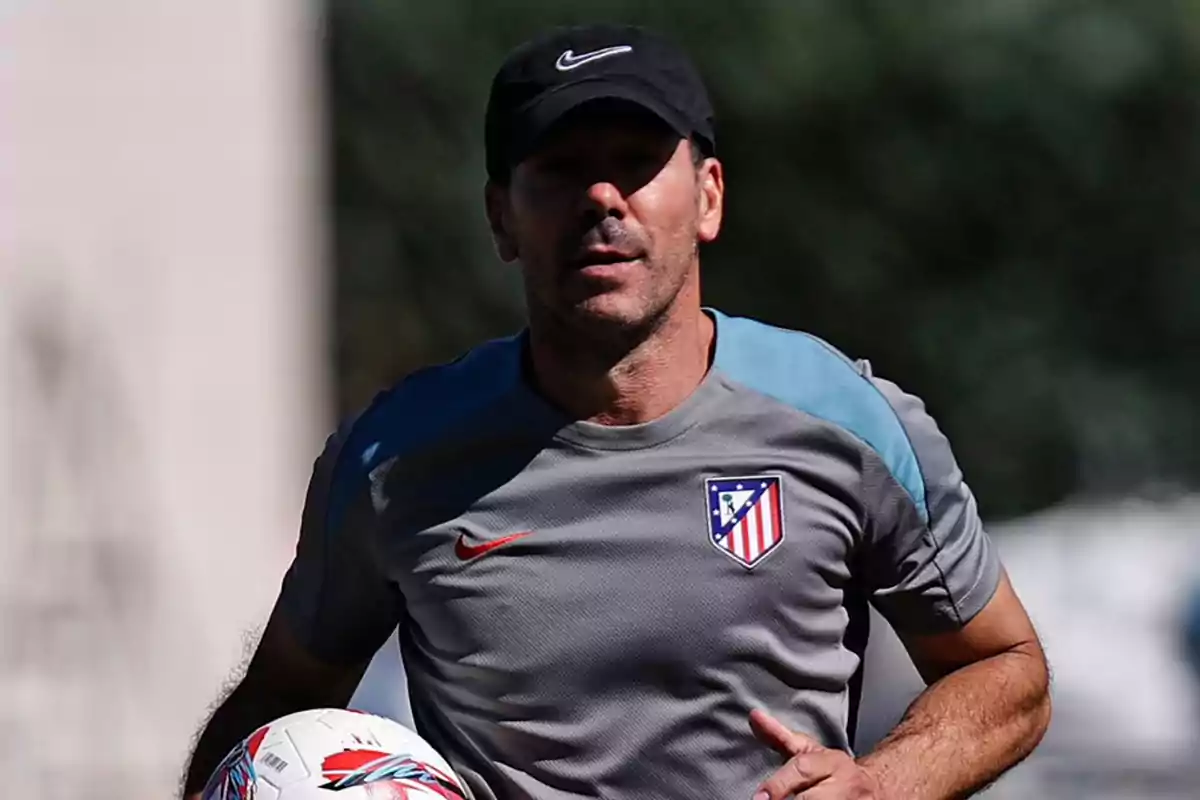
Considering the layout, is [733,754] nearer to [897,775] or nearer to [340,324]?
[897,775]

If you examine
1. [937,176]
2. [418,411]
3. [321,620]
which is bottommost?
[937,176]

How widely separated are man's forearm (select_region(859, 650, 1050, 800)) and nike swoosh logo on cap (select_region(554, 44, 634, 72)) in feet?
3.61

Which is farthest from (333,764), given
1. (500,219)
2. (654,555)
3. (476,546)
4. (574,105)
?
(574,105)

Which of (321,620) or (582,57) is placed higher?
(582,57)

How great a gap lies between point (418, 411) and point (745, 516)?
0.55 metres

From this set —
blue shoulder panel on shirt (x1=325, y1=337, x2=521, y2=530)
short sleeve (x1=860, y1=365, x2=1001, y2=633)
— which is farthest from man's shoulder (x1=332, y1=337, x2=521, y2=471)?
short sleeve (x1=860, y1=365, x2=1001, y2=633)

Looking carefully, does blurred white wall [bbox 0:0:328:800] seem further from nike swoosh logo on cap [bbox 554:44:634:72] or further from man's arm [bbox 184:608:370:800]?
nike swoosh logo on cap [bbox 554:44:634:72]

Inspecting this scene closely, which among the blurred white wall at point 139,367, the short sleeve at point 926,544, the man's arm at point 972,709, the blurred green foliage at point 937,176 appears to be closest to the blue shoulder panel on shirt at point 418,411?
the short sleeve at point 926,544

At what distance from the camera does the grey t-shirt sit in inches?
144

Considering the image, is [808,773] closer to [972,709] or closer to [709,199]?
[972,709]

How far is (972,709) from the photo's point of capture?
12.3 feet

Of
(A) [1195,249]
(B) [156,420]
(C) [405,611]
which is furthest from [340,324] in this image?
(C) [405,611]

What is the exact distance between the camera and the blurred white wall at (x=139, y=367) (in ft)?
30.2

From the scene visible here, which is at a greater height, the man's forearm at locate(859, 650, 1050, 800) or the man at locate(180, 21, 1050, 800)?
the man at locate(180, 21, 1050, 800)
